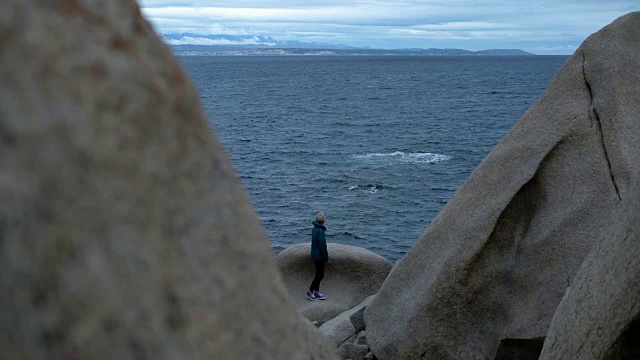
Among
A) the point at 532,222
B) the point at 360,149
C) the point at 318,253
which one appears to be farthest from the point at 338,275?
the point at 360,149

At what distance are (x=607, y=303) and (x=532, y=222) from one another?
12.8ft

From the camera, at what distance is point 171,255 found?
1674mm

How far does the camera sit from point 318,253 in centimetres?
1389

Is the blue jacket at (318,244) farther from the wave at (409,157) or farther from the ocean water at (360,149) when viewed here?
the wave at (409,157)

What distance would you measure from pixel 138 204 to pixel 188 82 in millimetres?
460

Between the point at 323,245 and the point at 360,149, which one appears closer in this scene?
the point at 323,245

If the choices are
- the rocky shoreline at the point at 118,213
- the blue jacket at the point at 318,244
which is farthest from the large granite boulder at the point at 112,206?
the blue jacket at the point at 318,244

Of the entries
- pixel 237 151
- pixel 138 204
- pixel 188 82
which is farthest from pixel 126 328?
pixel 237 151

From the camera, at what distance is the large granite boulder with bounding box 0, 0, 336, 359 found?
4.50 feet

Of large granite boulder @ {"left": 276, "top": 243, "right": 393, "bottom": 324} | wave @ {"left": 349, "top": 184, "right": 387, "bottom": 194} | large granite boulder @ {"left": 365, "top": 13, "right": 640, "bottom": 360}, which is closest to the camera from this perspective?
→ large granite boulder @ {"left": 365, "top": 13, "right": 640, "bottom": 360}

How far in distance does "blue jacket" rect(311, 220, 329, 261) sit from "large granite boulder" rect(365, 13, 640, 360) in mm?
5161

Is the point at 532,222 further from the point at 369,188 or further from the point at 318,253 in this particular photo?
the point at 369,188

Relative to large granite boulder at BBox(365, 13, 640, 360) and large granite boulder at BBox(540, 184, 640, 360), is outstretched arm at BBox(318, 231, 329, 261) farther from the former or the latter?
large granite boulder at BBox(540, 184, 640, 360)

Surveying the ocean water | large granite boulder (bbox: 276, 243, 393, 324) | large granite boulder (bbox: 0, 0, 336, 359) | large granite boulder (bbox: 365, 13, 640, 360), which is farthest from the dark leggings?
large granite boulder (bbox: 0, 0, 336, 359)
